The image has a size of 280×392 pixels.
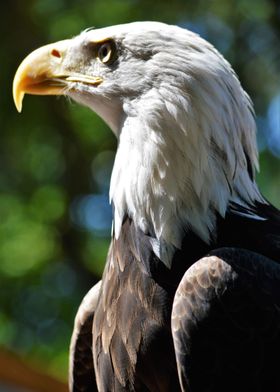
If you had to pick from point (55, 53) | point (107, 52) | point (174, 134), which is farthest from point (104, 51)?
point (174, 134)

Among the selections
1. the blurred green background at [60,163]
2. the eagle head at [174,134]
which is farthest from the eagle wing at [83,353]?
the blurred green background at [60,163]

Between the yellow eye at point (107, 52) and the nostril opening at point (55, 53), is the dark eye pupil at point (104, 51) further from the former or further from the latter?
the nostril opening at point (55, 53)

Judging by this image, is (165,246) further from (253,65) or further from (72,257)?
(72,257)

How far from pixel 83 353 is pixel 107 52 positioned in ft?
4.04

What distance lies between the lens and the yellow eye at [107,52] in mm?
3379

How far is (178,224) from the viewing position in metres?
3.05

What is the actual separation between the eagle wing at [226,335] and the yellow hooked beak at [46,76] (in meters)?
1.12

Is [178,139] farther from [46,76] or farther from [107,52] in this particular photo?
[46,76]

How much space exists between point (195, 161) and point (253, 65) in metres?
5.57

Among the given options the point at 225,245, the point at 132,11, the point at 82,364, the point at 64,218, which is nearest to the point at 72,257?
the point at 64,218

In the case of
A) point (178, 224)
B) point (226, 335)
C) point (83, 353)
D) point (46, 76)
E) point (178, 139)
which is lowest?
point (83, 353)

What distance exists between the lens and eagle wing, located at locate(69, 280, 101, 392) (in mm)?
3494

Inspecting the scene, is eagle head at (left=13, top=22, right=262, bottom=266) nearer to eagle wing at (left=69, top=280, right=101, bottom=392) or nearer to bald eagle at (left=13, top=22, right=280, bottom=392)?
bald eagle at (left=13, top=22, right=280, bottom=392)

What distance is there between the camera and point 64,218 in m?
9.41
